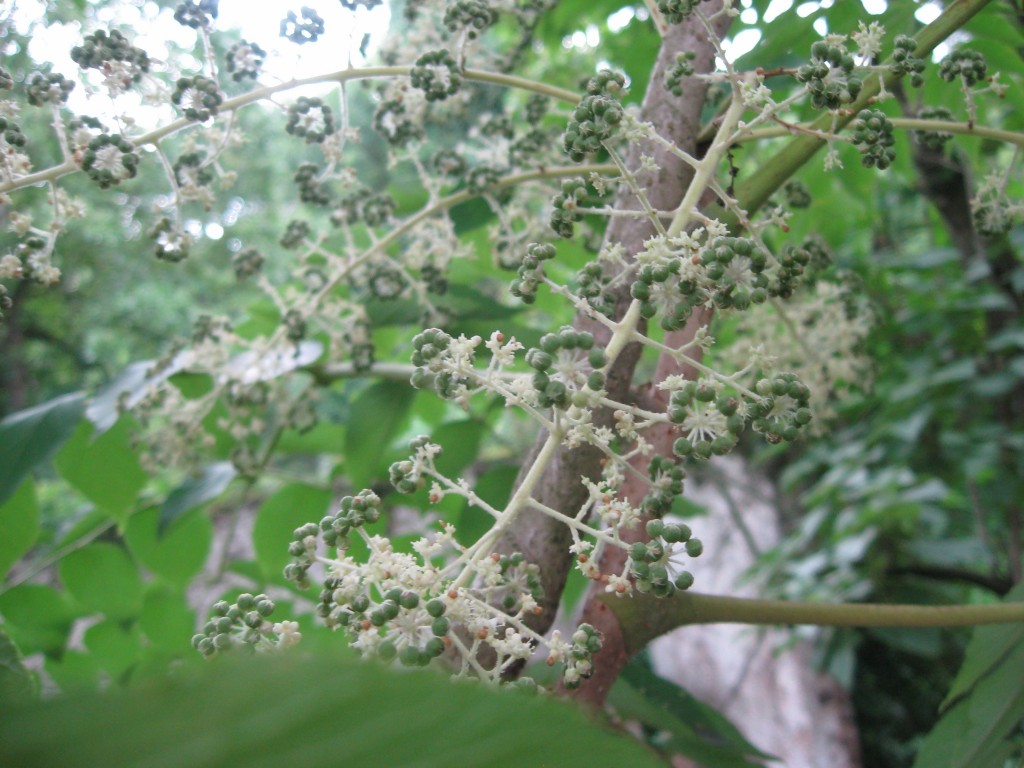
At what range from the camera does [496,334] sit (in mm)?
1120

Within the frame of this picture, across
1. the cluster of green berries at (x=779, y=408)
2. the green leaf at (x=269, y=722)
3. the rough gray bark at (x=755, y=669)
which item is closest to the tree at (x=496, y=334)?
the cluster of green berries at (x=779, y=408)

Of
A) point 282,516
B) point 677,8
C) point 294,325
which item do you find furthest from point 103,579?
point 677,8

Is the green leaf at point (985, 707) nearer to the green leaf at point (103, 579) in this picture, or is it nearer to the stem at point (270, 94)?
the stem at point (270, 94)

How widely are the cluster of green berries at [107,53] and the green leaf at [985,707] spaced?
1765mm

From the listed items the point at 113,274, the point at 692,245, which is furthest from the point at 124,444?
the point at 113,274

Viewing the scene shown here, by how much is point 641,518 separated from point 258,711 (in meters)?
0.95

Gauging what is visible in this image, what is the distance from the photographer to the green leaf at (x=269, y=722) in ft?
1.14

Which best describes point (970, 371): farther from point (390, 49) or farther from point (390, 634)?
point (390, 634)

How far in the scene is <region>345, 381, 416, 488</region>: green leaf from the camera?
86.4 inches

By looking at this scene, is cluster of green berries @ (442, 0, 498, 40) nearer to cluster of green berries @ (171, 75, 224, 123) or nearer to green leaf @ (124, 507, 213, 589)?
cluster of green berries @ (171, 75, 224, 123)

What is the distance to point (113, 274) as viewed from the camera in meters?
12.8

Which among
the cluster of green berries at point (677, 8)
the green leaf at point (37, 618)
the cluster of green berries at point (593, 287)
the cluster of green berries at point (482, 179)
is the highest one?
the cluster of green berries at point (482, 179)

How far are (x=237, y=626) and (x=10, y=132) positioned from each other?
0.84 m

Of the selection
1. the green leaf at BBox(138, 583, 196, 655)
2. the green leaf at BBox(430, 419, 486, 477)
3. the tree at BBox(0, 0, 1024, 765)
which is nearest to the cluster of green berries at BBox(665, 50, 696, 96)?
the tree at BBox(0, 0, 1024, 765)
